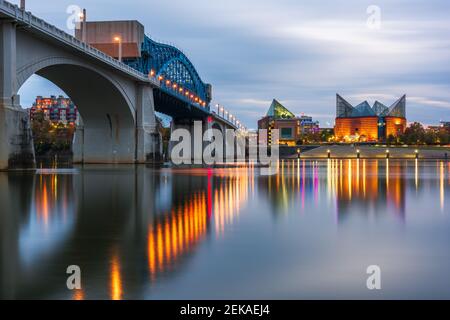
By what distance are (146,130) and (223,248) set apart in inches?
2702

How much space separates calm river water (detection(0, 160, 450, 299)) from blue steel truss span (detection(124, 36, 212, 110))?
231 feet

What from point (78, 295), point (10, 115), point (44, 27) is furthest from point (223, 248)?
point (44, 27)

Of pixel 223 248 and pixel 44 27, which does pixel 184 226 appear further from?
pixel 44 27

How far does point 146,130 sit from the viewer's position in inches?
3115

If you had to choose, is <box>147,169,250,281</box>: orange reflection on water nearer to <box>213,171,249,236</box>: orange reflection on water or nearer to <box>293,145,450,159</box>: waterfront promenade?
<box>213,171,249,236</box>: orange reflection on water

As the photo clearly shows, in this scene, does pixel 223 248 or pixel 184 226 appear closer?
pixel 223 248

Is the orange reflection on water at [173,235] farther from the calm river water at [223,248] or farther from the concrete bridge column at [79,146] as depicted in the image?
the concrete bridge column at [79,146]

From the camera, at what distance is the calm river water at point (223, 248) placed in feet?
27.3

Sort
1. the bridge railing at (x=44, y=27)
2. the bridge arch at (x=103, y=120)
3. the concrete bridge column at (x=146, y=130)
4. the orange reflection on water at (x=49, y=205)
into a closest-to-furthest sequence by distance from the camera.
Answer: the orange reflection on water at (x=49, y=205), the bridge railing at (x=44, y=27), the bridge arch at (x=103, y=120), the concrete bridge column at (x=146, y=130)

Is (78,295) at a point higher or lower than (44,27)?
lower

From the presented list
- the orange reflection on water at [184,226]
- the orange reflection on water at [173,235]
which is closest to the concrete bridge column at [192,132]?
the orange reflection on water at [184,226]

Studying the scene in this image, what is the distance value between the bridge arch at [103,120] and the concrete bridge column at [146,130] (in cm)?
90
